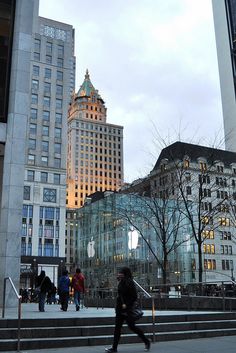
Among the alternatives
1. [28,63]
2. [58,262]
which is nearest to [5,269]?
[28,63]

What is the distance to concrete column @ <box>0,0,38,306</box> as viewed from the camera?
57.3 ft

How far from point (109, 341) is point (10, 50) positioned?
13.5 m

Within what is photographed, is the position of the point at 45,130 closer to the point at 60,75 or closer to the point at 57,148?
the point at 57,148

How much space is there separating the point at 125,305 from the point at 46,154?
269ft

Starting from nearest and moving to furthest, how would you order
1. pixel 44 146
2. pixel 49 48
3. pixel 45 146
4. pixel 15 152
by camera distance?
pixel 15 152 < pixel 44 146 < pixel 45 146 < pixel 49 48

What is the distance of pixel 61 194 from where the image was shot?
292 ft

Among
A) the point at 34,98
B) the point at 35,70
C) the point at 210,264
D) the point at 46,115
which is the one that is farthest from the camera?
the point at 35,70

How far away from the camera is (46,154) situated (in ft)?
294

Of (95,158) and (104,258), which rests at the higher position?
(95,158)

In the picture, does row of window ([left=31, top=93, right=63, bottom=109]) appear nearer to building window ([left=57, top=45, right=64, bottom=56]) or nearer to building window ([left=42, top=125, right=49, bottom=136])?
building window ([left=42, top=125, right=49, bottom=136])

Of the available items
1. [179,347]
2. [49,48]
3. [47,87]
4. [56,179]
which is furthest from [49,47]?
[179,347]

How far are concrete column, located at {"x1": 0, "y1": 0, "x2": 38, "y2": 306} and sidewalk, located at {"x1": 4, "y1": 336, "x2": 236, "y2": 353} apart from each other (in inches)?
272

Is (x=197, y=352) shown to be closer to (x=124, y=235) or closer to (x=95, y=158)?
Result: (x=124, y=235)

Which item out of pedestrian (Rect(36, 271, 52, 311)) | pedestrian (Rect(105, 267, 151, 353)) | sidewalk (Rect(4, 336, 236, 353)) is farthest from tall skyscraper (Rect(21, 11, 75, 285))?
pedestrian (Rect(105, 267, 151, 353))
